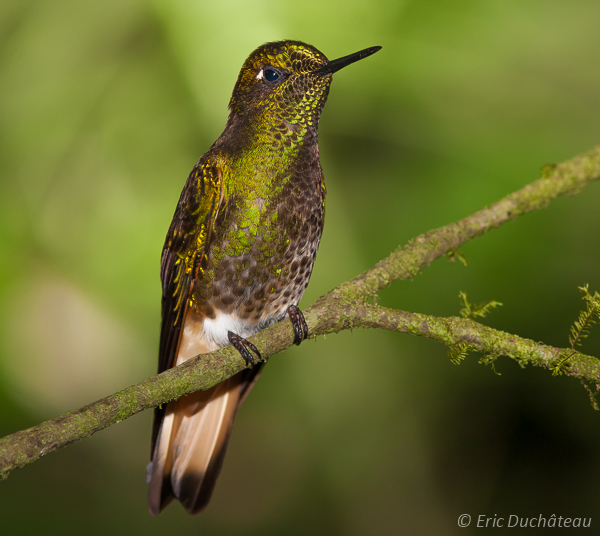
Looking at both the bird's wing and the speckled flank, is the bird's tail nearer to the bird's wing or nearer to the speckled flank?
the bird's wing

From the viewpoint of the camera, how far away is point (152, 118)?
3.40m

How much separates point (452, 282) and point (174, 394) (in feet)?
7.19

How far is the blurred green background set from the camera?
10.7 feet

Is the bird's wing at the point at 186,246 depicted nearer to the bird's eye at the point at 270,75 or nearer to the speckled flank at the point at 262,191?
the speckled flank at the point at 262,191

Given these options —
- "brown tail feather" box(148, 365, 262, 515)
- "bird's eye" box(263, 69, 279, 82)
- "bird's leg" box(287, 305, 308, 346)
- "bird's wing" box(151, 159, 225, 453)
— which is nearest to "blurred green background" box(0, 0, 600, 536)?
"brown tail feather" box(148, 365, 262, 515)

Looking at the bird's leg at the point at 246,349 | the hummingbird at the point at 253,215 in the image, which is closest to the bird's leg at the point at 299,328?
the hummingbird at the point at 253,215

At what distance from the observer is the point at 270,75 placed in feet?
7.20

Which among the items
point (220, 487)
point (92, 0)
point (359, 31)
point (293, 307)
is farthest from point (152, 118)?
point (220, 487)

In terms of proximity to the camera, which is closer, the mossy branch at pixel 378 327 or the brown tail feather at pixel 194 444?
the mossy branch at pixel 378 327

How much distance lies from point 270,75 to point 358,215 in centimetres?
132

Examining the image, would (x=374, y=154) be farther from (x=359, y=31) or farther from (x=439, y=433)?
(x=439, y=433)

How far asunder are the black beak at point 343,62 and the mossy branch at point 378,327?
2.76 feet

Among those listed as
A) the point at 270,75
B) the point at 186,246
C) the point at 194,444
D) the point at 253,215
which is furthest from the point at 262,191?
the point at 194,444

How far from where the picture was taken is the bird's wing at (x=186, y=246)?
2094mm
